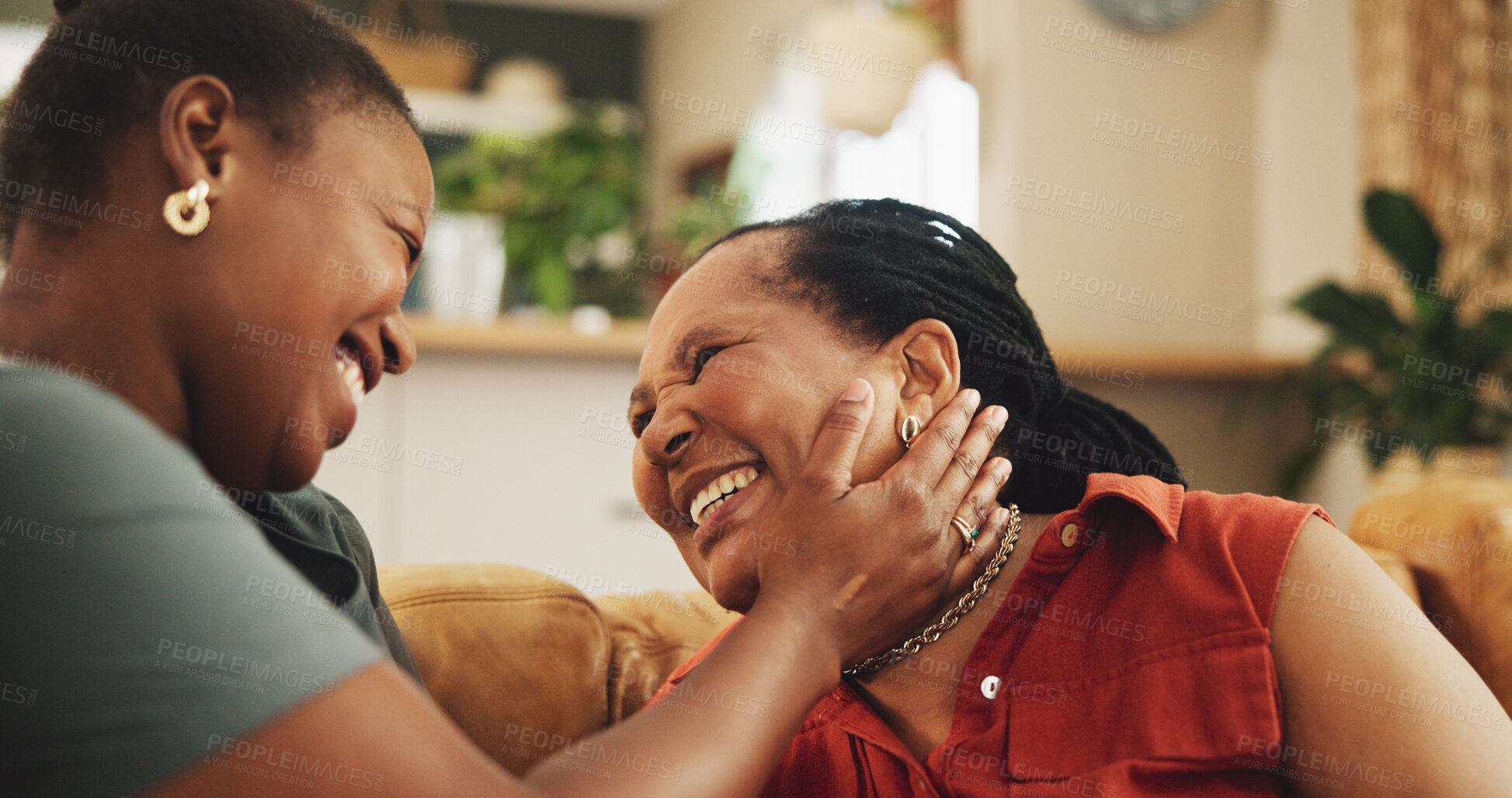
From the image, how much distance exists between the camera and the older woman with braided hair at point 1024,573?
961mm

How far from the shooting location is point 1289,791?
1.02 meters

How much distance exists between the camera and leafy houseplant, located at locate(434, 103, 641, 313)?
3.23m

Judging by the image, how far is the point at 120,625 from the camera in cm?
56

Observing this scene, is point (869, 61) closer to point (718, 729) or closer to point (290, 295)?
point (290, 295)

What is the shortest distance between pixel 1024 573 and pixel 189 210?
809 mm

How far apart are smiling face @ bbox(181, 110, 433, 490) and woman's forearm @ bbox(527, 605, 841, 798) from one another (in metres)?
0.31

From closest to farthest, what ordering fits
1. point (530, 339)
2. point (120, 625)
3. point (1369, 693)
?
point (120, 625), point (1369, 693), point (530, 339)

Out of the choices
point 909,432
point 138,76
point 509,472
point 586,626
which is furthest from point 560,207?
point 138,76

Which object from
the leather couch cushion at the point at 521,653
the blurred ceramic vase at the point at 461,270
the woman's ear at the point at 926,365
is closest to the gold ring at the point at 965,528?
the woman's ear at the point at 926,365

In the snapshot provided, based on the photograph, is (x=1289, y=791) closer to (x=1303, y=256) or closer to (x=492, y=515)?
(x=492, y=515)

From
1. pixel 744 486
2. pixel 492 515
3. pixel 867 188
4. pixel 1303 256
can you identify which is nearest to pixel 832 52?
pixel 867 188

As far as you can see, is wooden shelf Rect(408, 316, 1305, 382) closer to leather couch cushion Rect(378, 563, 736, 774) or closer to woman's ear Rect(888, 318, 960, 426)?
leather couch cushion Rect(378, 563, 736, 774)

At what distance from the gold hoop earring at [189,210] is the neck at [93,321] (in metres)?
0.03

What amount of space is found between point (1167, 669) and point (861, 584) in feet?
0.93
